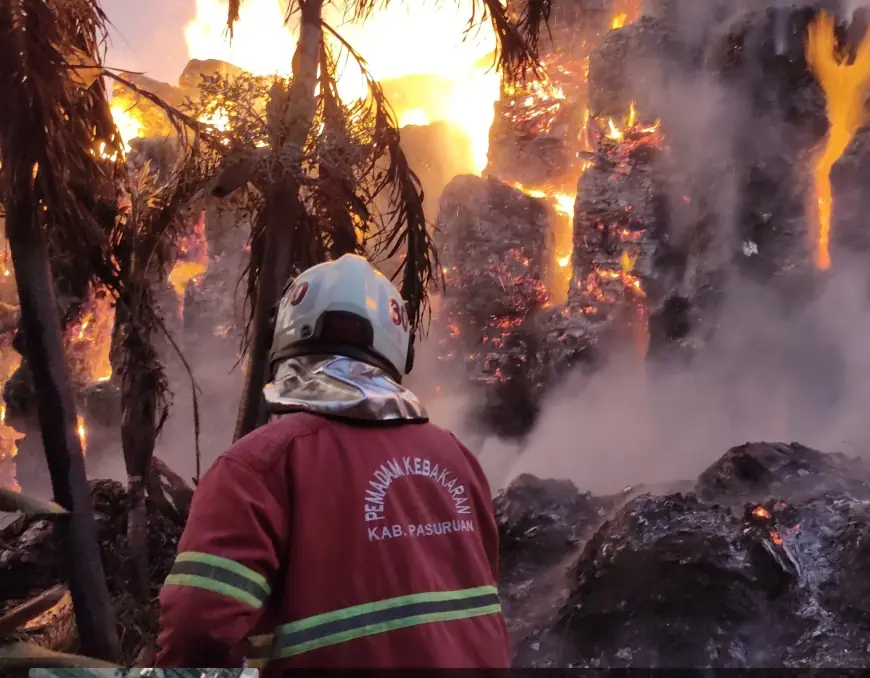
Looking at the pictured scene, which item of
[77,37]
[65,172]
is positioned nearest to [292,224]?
[65,172]

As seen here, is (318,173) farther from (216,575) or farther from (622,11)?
(622,11)

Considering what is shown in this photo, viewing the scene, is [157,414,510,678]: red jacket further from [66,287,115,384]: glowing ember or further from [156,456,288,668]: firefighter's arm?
[66,287,115,384]: glowing ember

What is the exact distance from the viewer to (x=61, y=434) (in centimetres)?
305

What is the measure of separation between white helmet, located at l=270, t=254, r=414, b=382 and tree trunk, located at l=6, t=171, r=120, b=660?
1.90m

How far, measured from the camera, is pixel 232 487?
1177 millimetres

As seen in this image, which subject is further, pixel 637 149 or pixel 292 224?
pixel 637 149

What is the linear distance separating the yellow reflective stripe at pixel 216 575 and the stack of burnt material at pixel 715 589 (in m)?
4.32

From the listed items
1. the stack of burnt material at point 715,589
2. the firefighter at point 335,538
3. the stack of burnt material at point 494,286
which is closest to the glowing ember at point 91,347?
the stack of burnt material at point 494,286

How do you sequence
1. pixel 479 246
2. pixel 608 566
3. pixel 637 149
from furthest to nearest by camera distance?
pixel 479 246
pixel 637 149
pixel 608 566

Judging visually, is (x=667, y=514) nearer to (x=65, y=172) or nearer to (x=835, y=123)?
(x=65, y=172)

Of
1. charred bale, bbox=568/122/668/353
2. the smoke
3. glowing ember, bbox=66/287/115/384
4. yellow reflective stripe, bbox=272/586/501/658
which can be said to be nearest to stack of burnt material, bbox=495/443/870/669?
yellow reflective stripe, bbox=272/586/501/658

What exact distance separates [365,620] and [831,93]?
15.0m

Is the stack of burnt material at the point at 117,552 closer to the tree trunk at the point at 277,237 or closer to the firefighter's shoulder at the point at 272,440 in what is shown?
the tree trunk at the point at 277,237

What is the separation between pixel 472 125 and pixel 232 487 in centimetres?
2544
